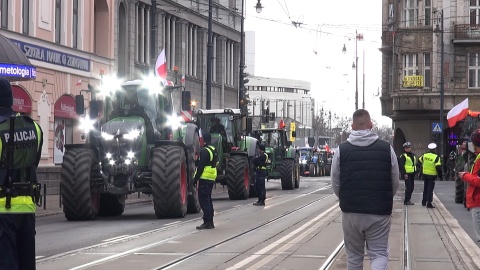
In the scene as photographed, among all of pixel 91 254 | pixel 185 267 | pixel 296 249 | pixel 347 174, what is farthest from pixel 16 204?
pixel 296 249

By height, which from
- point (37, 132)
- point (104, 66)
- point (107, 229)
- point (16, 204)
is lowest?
point (107, 229)

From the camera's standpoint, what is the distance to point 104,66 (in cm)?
4325

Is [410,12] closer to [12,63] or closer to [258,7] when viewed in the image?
A: [258,7]

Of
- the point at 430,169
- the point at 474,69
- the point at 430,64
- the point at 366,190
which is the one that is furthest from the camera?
the point at 430,64

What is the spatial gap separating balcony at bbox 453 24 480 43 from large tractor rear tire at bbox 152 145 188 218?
137ft

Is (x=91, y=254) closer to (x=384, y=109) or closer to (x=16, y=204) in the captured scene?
(x=16, y=204)

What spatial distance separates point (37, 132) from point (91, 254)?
729 cm

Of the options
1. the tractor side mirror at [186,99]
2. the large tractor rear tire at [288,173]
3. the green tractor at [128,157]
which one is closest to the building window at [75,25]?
the large tractor rear tire at [288,173]

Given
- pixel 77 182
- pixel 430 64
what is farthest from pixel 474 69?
pixel 77 182

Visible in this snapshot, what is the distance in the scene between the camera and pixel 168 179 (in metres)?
21.8

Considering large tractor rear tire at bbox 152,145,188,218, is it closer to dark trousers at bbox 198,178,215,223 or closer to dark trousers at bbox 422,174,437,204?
dark trousers at bbox 198,178,215,223

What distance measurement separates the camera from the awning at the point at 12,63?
26.7 m

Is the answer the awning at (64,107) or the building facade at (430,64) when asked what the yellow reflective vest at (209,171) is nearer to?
the awning at (64,107)

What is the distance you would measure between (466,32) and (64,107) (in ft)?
101
